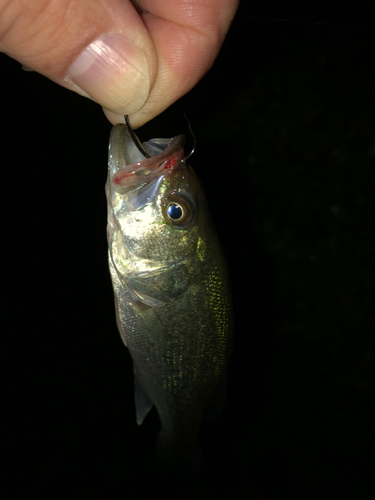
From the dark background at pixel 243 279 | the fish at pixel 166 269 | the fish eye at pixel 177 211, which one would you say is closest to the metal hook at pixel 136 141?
the fish at pixel 166 269

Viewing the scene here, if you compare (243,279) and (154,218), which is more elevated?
(154,218)

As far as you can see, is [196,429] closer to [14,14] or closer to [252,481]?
[14,14]

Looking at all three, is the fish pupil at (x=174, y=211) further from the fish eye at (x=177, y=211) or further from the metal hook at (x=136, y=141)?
the metal hook at (x=136, y=141)

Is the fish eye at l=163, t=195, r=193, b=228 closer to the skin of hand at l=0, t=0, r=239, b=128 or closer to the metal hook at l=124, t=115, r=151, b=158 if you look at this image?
the metal hook at l=124, t=115, r=151, b=158

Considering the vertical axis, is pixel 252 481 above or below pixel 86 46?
below

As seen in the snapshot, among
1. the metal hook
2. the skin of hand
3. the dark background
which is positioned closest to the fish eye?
the metal hook

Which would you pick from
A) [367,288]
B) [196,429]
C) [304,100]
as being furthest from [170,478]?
[304,100]

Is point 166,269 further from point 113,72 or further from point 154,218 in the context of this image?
point 113,72

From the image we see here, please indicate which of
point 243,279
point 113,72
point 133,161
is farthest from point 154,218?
point 243,279
